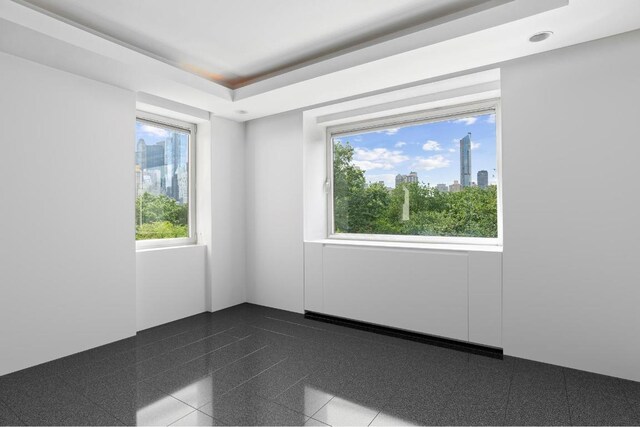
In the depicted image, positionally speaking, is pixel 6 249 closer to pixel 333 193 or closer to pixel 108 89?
pixel 108 89

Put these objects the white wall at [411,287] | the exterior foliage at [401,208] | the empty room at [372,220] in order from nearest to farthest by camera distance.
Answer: the empty room at [372,220] < the white wall at [411,287] < the exterior foliage at [401,208]

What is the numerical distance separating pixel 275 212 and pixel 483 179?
8.38 feet

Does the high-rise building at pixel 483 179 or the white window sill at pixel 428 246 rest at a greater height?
the high-rise building at pixel 483 179

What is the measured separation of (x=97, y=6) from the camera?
8.14ft

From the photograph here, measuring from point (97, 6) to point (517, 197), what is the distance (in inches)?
141

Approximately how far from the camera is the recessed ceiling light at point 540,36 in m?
2.54

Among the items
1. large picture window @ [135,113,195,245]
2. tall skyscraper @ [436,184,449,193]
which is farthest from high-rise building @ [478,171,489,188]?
large picture window @ [135,113,195,245]

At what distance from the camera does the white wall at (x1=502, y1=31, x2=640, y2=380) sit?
260 cm

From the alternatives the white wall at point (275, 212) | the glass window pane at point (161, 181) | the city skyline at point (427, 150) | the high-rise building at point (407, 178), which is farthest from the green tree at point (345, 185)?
the glass window pane at point (161, 181)

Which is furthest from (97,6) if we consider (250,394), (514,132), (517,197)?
(517,197)

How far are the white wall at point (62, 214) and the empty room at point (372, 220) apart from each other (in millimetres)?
17

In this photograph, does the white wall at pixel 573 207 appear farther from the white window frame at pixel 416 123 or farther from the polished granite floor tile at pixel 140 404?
the polished granite floor tile at pixel 140 404

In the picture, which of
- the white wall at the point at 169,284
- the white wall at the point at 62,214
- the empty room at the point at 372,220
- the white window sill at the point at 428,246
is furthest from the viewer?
the white wall at the point at 169,284

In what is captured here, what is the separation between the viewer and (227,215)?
187 inches
